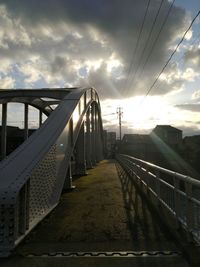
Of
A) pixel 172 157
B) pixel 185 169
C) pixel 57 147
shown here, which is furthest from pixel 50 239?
pixel 172 157

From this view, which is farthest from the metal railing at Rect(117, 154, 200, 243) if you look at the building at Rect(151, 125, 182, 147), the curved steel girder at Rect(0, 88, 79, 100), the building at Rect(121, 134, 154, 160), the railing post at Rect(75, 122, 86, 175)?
the building at Rect(151, 125, 182, 147)

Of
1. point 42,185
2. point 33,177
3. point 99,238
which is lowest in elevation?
point 99,238

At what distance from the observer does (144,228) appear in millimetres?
5168

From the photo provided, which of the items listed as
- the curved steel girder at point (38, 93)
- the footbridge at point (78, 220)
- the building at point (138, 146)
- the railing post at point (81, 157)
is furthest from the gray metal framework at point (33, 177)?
the building at point (138, 146)

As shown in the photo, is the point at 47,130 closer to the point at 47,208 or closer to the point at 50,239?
the point at 47,208

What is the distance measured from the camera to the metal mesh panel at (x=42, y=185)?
16.9 feet

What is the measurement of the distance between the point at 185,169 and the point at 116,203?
3418 centimetres

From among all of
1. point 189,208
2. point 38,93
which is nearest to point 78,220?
point 189,208

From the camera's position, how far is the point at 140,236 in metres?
4.69

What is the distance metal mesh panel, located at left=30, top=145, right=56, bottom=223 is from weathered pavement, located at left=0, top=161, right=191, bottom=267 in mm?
278

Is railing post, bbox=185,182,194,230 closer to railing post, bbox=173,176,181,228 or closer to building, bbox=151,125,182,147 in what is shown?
railing post, bbox=173,176,181,228

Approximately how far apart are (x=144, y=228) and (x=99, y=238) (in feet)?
3.13

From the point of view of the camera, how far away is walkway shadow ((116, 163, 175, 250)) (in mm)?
4277

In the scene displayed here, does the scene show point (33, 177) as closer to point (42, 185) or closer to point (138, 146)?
point (42, 185)
